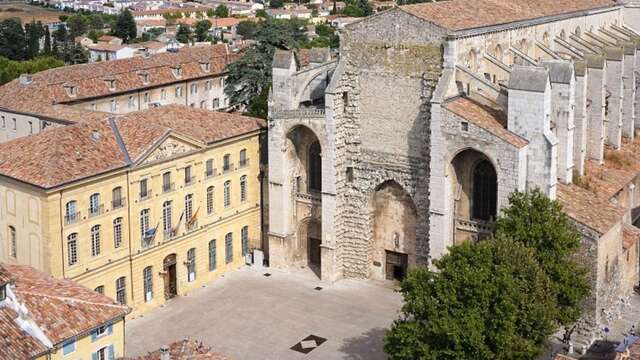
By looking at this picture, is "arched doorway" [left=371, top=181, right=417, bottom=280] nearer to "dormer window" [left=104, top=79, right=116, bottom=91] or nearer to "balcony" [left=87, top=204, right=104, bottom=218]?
"balcony" [left=87, top=204, right=104, bottom=218]

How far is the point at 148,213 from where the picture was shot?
47438 millimetres

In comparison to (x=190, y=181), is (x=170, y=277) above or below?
below

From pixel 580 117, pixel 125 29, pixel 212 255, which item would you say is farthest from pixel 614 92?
pixel 125 29

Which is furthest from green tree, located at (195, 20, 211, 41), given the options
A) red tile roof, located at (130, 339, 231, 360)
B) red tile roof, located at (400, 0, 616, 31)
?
red tile roof, located at (130, 339, 231, 360)

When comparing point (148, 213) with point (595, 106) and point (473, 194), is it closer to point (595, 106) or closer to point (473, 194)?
point (473, 194)

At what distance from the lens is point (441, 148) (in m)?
45.7

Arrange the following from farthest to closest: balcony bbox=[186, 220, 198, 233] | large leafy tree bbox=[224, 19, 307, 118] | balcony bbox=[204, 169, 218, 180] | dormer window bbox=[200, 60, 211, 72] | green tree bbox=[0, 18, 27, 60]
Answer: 1. green tree bbox=[0, 18, 27, 60]
2. dormer window bbox=[200, 60, 211, 72]
3. large leafy tree bbox=[224, 19, 307, 118]
4. balcony bbox=[204, 169, 218, 180]
5. balcony bbox=[186, 220, 198, 233]

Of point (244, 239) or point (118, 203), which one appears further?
point (244, 239)

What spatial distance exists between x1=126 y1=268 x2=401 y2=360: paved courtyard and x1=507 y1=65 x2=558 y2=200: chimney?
10.6 m

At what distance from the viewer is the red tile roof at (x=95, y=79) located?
6325 cm

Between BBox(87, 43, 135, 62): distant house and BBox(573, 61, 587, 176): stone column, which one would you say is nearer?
BBox(573, 61, 587, 176): stone column

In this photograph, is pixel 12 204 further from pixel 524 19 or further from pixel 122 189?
pixel 524 19

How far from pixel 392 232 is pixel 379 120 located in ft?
21.6

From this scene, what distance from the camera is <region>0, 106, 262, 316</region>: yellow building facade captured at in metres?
43.0
